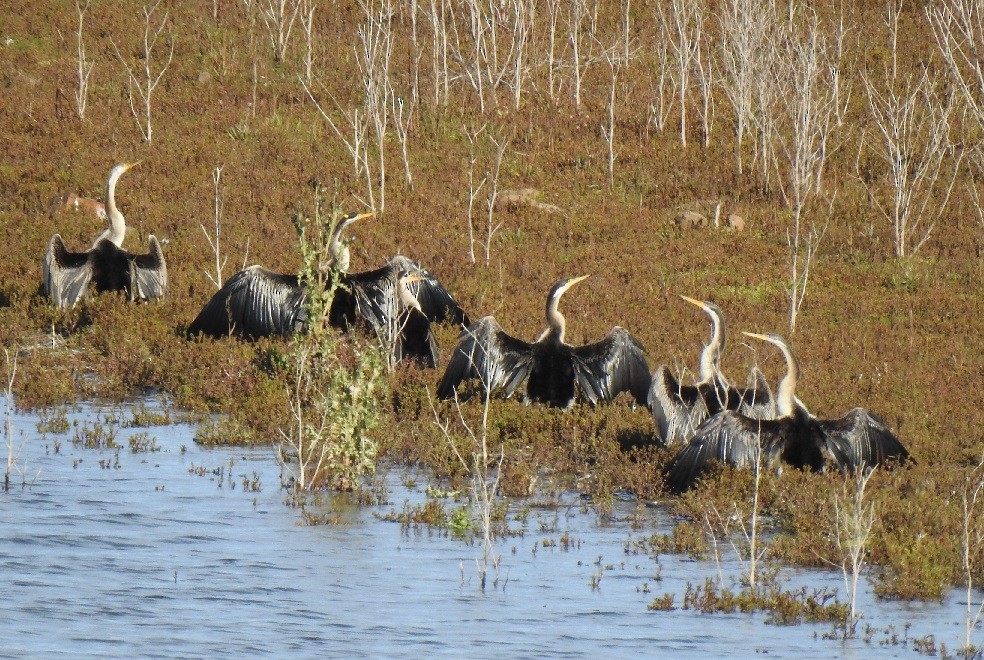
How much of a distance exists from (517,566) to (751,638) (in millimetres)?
1595

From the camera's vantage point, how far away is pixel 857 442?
9.21 meters

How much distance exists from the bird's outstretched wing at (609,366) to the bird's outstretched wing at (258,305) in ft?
10.1

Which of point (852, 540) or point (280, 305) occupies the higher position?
point (280, 305)

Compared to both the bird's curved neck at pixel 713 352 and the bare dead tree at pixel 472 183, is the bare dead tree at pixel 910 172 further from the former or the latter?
the bird's curved neck at pixel 713 352

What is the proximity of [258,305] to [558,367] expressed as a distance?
3.32 meters

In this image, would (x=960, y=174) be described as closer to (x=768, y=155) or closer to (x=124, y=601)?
(x=768, y=155)

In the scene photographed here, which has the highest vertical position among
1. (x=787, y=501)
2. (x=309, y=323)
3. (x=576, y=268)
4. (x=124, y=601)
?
(x=576, y=268)

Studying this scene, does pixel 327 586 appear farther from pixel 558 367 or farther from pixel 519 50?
pixel 519 50

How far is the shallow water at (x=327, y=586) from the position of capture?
6.40 metres

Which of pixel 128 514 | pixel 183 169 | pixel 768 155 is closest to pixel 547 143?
pixel 768 155

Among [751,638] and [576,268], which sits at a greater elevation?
[576,268]

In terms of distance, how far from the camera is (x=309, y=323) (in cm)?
1000

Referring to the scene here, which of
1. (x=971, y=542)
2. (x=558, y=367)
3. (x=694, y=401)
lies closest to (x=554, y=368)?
(x=558, y=367)

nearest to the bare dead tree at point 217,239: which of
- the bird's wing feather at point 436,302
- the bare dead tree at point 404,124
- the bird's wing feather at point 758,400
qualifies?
the bird's wing feather at point 436,302
